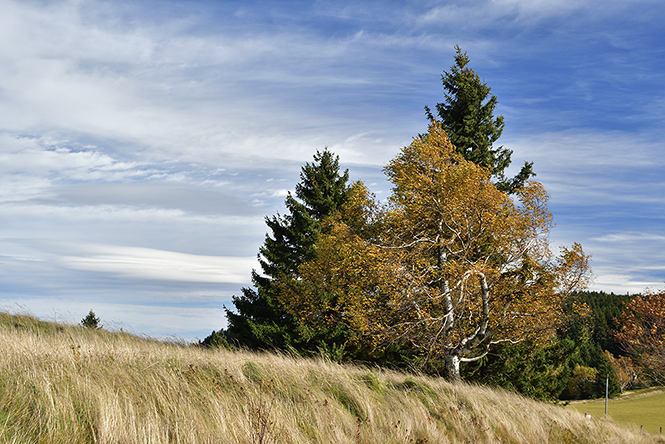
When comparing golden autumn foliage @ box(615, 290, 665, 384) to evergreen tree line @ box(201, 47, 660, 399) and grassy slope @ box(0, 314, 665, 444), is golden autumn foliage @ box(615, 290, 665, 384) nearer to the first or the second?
evergreen tree line @ box(201, 47, 660, 399)

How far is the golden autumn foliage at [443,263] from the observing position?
18359 millimetres

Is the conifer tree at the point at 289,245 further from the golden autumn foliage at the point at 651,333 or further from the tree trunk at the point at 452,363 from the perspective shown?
the golden autumn foliage at the point at 651,333

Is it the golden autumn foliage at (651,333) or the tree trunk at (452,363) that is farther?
the golden autumn foliage at (651,333)

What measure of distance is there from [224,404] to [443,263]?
1364cm

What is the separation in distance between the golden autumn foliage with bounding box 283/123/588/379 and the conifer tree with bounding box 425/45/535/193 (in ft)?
19.2

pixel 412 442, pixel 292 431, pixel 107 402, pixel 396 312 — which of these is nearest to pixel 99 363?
pixel 107 402

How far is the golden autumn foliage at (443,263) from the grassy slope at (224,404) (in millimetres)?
6429

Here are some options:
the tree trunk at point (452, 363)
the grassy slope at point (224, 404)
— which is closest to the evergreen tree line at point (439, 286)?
the tree trunk at point (452, 363)

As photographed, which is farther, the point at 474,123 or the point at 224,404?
the point at 474,123

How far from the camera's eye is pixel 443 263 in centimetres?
1933

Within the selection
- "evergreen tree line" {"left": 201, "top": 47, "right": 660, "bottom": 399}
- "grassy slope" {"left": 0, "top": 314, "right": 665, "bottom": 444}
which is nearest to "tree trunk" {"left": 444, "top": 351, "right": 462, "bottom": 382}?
"evergreen tree line" {"left": 201, "top": 47, "right": 660, "bottom": 399}

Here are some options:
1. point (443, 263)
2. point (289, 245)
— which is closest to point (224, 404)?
point (443, 263)

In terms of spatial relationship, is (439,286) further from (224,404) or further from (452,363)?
(224,404)

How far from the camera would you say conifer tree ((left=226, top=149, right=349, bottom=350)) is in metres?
25.7
